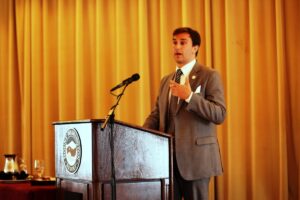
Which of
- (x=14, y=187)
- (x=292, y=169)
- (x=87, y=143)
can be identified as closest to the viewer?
(x=87, y=143)

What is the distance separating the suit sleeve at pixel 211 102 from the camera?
3104mm

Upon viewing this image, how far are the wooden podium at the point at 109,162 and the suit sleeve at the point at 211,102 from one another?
24cm

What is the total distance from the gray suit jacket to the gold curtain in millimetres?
1248

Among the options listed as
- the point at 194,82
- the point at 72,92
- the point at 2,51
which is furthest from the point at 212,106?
the point at 2,51

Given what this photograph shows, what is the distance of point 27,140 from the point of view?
5.53m

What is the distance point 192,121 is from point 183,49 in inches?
20.1

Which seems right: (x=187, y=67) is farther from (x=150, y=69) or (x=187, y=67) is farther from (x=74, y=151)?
(x=150, y=69)

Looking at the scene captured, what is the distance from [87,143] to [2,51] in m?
3.27

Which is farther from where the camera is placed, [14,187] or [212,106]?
[14,187]

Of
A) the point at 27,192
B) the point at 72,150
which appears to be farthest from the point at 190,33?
the point at 27,192

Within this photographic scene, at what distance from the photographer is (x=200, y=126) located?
3.26 m

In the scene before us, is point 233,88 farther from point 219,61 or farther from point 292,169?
point 292,169

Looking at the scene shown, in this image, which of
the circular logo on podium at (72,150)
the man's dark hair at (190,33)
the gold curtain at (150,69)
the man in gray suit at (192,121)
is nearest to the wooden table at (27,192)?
the circular logo on podium at (72,150)

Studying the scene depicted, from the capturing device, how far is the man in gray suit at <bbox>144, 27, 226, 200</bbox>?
3146mm
